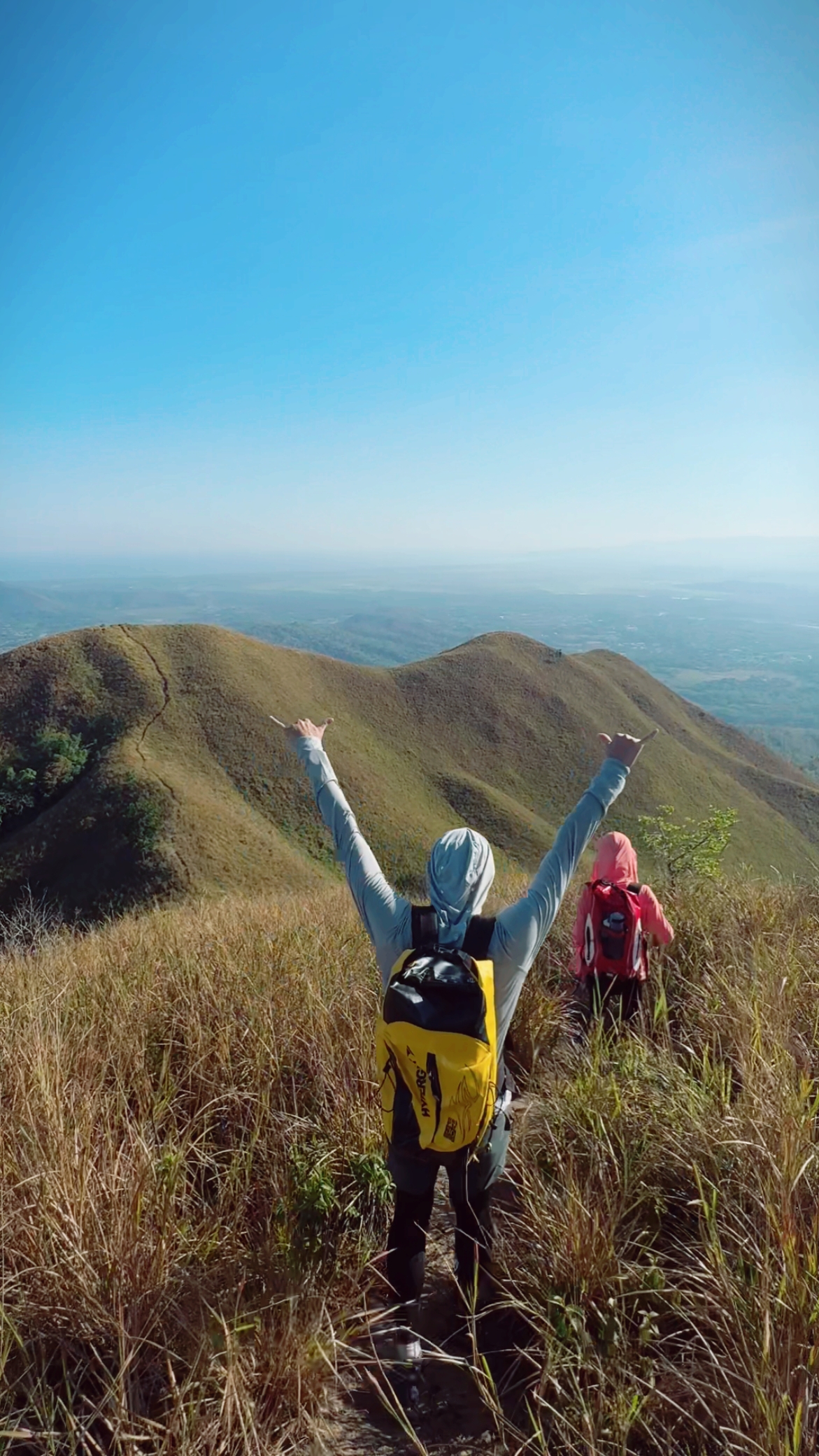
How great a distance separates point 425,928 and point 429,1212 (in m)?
0.72

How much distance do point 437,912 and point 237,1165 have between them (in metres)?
1.02

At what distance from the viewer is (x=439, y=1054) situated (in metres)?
1.76

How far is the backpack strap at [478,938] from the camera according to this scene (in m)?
1.92

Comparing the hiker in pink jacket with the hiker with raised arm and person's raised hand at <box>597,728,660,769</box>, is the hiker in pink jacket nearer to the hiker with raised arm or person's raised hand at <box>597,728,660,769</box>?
person's raised hand at <box>597,728,660,769</box>

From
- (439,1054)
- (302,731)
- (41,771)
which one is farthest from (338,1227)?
(41,771)

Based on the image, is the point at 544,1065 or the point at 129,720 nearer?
the point at 544,1065

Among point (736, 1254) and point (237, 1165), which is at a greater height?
point (736, 1254)

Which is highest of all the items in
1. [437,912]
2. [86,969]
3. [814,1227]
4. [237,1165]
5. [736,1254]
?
[437,912]

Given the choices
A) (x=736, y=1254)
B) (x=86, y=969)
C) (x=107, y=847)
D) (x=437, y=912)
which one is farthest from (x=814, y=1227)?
(x=107, y=847)

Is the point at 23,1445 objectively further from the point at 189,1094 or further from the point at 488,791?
the point at 488,791

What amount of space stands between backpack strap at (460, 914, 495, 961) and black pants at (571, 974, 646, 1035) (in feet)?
4.45

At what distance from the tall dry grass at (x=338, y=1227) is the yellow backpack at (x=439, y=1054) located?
0.37 meters

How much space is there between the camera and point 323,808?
8.04 ft

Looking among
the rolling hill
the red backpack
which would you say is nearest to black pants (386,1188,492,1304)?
the red backpack
